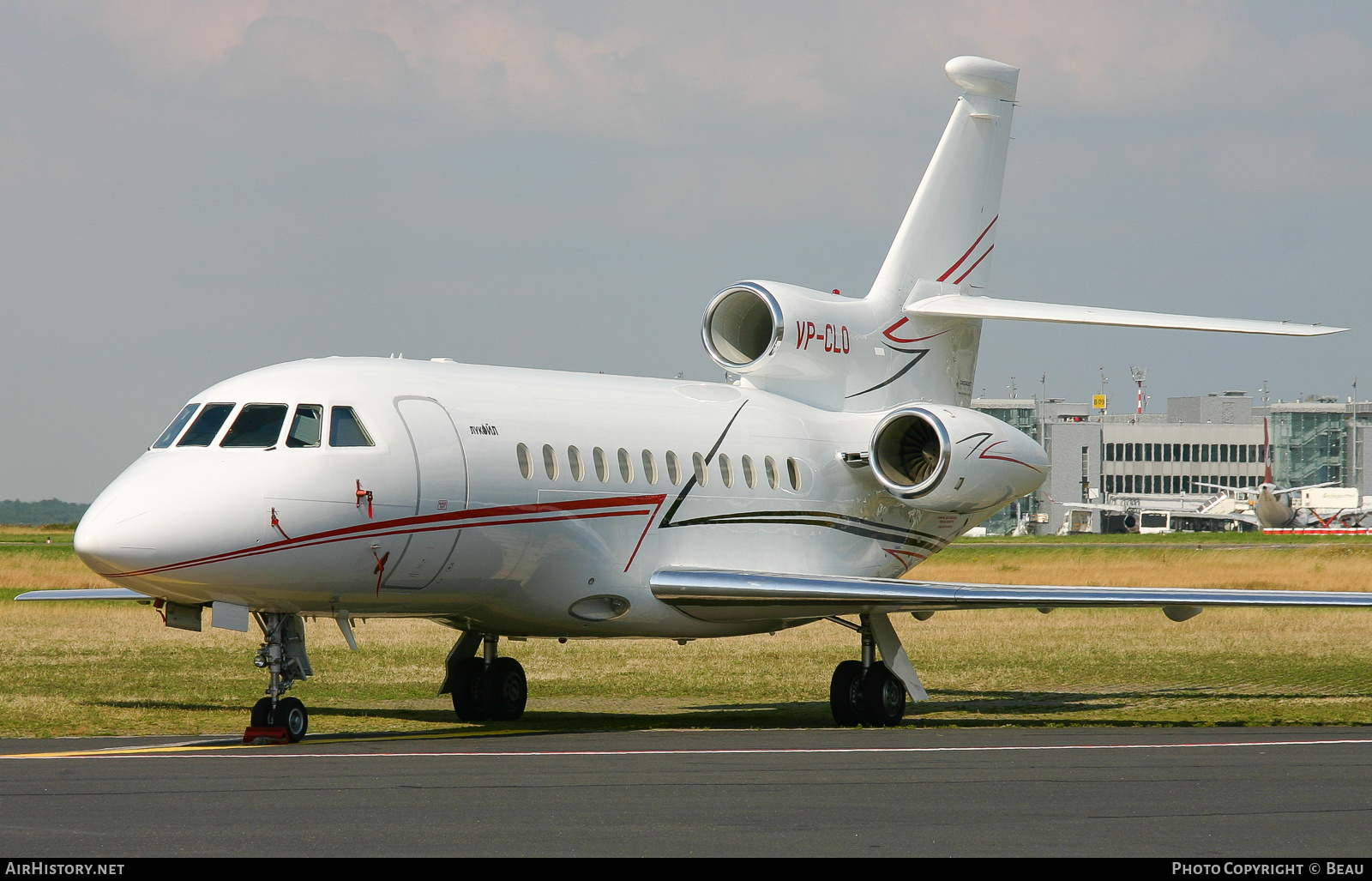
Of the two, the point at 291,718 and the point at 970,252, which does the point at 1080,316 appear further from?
the point at 291,718

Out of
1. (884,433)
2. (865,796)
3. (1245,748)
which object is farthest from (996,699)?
(865,796)

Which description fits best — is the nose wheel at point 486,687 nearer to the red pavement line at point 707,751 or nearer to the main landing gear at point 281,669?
the main landing gear at point 281,669

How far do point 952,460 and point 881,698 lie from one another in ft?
10.4

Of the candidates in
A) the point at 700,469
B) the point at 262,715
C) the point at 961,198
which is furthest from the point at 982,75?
the point at 262,715

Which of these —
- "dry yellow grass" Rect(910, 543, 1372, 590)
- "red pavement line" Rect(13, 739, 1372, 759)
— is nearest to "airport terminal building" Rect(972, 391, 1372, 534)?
"dry yellow grass" Rect(910, 543, 1372, 590)

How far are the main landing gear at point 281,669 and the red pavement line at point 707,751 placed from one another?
0.97 m

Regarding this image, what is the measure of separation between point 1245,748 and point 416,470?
785 cm

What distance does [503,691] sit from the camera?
19328 millimetres

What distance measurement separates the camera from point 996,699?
23.1 meters

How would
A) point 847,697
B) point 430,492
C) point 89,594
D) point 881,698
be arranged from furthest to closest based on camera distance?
point 89,594, point 847,697, point 881,698, point 430,492

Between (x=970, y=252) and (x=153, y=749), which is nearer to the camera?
(x=153, y=749)

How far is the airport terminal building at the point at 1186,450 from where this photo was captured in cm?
14712

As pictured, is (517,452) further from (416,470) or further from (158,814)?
(158,814)

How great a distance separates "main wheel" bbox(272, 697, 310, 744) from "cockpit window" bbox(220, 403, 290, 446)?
231 centimetres
